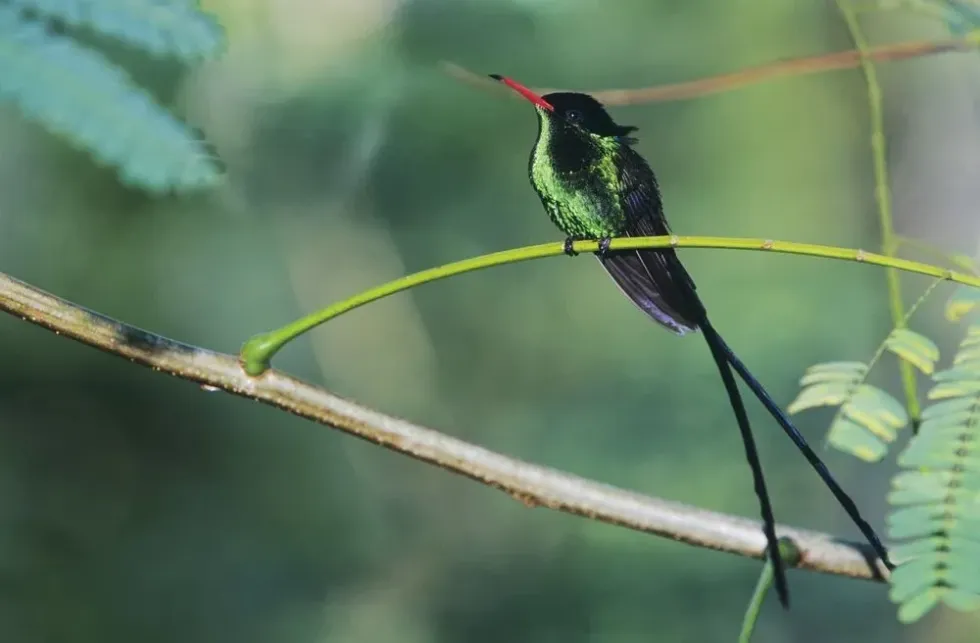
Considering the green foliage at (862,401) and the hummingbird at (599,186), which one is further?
the hummingbird at (599,186)

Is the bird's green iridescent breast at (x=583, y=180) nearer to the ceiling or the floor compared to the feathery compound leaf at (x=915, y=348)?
nearer to the ceiling

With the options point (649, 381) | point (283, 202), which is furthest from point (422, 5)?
point (649, 381)

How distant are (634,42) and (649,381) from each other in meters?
1.03

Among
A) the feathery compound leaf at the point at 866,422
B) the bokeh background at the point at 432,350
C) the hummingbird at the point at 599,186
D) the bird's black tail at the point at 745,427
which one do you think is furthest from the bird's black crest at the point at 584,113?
the bokeh background at the point at 432,350

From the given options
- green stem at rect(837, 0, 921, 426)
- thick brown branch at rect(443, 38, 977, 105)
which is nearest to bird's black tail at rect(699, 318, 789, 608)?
green stem at rect(837, 0, 921, 426)

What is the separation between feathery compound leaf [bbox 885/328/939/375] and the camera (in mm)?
561

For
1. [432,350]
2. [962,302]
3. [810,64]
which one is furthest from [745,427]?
[432,350]

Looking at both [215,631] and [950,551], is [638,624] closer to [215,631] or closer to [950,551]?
[215,631]

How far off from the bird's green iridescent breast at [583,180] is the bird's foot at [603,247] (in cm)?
2

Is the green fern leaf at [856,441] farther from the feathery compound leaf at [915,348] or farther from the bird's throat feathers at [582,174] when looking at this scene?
the bird's throat feathers at [582,174]

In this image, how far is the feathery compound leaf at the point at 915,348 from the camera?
561 millimetres

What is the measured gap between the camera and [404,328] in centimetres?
284

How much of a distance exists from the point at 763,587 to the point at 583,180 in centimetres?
33

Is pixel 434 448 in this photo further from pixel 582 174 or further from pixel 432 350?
pixel 432 350
